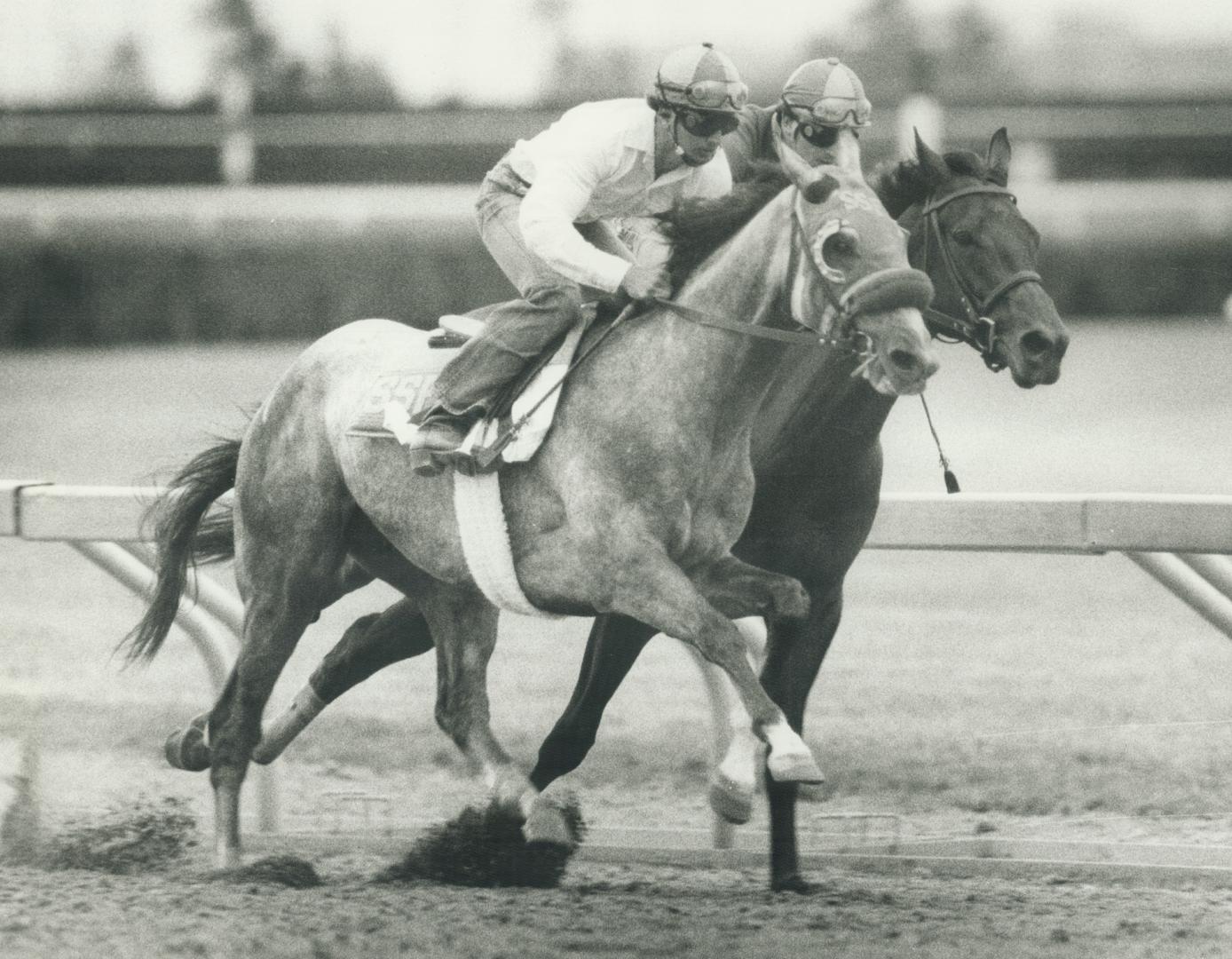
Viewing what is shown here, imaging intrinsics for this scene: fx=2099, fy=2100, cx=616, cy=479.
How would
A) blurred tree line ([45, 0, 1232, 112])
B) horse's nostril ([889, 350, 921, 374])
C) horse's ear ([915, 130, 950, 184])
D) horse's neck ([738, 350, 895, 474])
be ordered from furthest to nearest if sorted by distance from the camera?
blurred tree line ([45, 0, 1232, 112]) < horse's ear ([915, 130, 950, 184]) < horse's neck ([738, 350, 895, 474]) < horse's nostril ([889, 350, 921, 374])

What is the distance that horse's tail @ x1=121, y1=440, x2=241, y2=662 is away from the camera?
5.19m

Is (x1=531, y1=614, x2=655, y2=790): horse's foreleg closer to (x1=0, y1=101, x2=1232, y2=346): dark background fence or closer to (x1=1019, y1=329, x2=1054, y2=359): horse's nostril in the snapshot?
(x1=1019, y1=329, x2=1054, y2=359): horse's nostril

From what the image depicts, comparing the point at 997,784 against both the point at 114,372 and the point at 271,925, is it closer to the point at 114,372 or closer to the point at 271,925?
the point at 271,925

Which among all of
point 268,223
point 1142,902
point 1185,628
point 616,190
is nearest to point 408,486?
point 616,190

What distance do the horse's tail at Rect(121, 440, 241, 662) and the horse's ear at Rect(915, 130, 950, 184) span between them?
1827mm

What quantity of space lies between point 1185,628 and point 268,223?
1020 cm

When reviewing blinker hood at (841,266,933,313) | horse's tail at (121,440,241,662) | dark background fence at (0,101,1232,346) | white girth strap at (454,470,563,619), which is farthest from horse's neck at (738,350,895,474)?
dark background fence at (0,101,1232,346)

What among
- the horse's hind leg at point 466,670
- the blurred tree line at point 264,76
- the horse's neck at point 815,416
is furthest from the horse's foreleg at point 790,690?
→ the blurred tree line at point 264,76

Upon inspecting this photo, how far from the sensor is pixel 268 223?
1717cm

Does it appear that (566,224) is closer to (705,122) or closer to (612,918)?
(705,122)

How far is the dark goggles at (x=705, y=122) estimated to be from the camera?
4.22 metres

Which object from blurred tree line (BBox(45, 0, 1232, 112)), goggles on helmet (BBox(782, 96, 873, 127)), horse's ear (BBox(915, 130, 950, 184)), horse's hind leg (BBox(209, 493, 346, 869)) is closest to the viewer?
goggles on helmet (BBox(782, 96, 873, 127))

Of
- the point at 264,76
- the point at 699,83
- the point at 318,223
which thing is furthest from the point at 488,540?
the point at 264,76

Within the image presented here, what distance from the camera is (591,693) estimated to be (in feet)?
15.7
